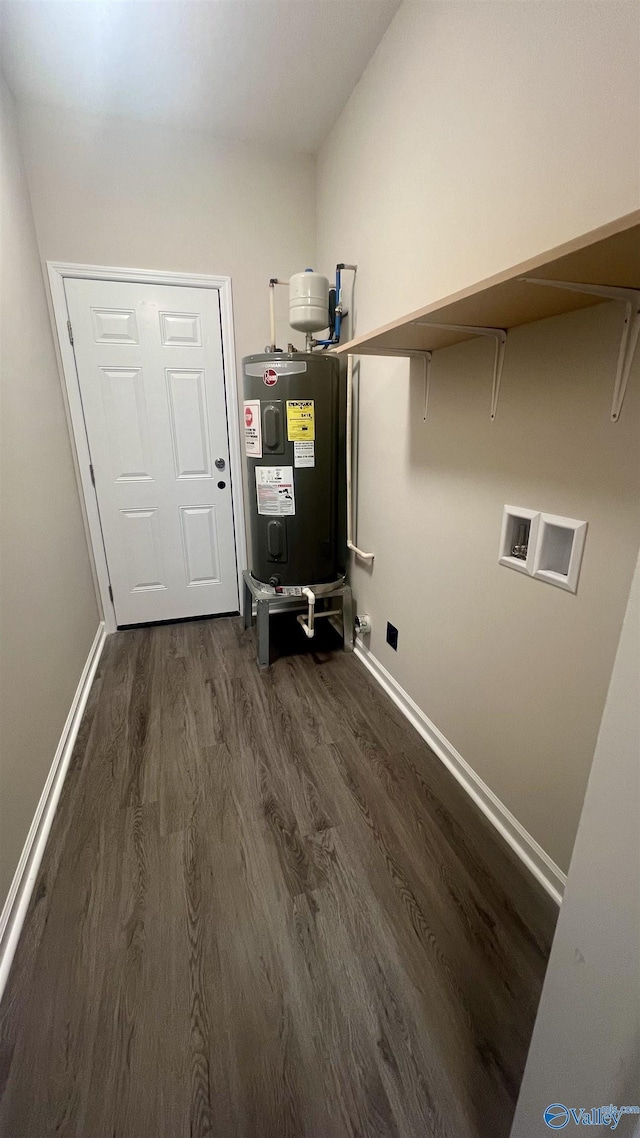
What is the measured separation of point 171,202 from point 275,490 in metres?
1.64

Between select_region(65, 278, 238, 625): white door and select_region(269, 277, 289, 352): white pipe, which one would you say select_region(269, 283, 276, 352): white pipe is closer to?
select_region(269, 277, 289, 352): white pipe

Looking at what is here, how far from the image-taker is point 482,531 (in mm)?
1459

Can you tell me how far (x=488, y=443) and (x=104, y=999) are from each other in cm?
179

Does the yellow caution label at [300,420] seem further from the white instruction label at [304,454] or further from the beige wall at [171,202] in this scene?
the beige wall at [171,202]

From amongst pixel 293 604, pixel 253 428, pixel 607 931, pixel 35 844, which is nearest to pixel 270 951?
pixel 35 844

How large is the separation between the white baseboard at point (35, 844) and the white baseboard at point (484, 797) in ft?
4.64

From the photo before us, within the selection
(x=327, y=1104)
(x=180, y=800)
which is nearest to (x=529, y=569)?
(x=327, y=1104)

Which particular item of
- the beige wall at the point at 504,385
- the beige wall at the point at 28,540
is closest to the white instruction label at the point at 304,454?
the beige wall at the point at 504,385

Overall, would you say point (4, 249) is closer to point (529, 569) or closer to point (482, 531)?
point (482, 531)

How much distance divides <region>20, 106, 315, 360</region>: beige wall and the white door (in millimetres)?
174

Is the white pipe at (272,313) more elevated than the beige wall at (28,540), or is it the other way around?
the white pipe at (272,313)

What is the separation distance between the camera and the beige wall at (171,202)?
7.16ft

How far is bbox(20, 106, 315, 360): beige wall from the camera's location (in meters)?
2.18

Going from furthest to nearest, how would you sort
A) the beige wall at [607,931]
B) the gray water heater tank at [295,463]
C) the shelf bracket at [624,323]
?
the gray water heater tank at [295,463] → the shelf bracket at [624,323] → the beige wall at [607,931]
